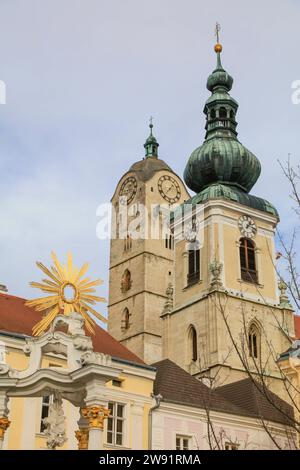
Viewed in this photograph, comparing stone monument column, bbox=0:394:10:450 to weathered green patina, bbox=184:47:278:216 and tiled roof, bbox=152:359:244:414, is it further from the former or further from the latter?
weathered green patina, bbox=184:47:278:216

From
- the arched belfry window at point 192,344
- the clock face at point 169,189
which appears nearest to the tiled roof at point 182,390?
the arched belfry window at point 192,344

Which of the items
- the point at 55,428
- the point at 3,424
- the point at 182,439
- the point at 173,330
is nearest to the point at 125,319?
the point at 173,330

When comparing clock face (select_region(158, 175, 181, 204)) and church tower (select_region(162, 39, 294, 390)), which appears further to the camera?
clock face (select_region(158, 175, 181, 204))

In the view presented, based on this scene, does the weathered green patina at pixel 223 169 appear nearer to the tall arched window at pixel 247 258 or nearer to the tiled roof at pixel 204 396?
the tall arched window at pixel 247 258

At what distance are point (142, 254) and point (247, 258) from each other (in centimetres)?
1684

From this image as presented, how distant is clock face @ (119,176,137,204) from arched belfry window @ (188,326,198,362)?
23.1 meters

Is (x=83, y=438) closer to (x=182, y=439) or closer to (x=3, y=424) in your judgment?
(x=3, y=424)

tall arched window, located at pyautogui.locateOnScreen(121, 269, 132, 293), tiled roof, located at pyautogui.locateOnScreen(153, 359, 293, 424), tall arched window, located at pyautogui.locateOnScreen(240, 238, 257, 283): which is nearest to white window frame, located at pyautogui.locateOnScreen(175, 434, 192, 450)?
tiled roof, located at pyautogui.locateOnScreen(153, 359, 293, 424)

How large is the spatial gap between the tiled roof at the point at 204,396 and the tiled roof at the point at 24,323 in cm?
129

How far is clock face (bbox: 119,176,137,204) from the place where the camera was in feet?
200

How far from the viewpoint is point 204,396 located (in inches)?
965

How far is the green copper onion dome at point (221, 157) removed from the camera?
42.1 m
